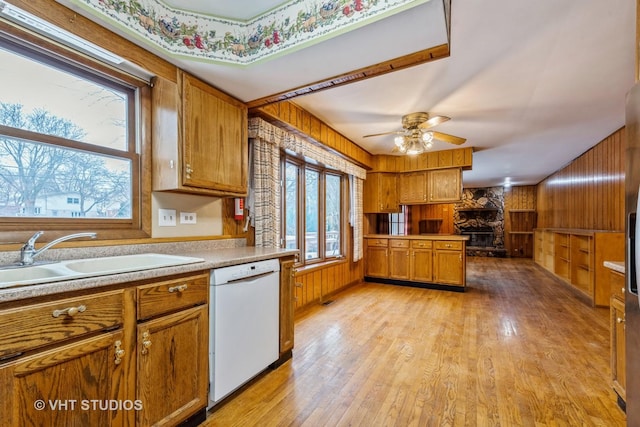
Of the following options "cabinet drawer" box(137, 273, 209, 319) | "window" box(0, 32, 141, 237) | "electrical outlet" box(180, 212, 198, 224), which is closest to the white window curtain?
"electrical outlet" box(180, 212, 198, 224)

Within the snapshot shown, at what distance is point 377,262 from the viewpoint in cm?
515

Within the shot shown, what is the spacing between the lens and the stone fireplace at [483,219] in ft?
30.1

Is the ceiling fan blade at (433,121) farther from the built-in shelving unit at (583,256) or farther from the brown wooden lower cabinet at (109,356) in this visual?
the built-in shelving unit at (583,256)

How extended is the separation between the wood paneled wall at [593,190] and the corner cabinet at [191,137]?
15.9 ft

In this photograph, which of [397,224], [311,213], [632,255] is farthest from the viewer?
[397,224]

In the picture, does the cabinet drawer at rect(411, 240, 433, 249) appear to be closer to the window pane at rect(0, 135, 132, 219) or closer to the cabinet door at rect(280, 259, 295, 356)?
the cabinet door at rect(280, 259, 295, 356)

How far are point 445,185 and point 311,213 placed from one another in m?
2.41

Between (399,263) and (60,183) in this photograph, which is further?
(399,263)

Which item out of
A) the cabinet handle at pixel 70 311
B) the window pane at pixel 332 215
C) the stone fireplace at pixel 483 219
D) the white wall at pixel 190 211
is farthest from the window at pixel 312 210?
the stone fireplace at pixel 483 219

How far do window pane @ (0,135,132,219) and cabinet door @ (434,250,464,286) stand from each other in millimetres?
4263

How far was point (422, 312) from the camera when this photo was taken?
3.53 metres

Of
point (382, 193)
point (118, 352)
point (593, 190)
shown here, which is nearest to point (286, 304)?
point (118, 352)

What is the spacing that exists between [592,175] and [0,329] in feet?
22.1

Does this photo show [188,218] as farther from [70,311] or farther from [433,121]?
[433,121]
